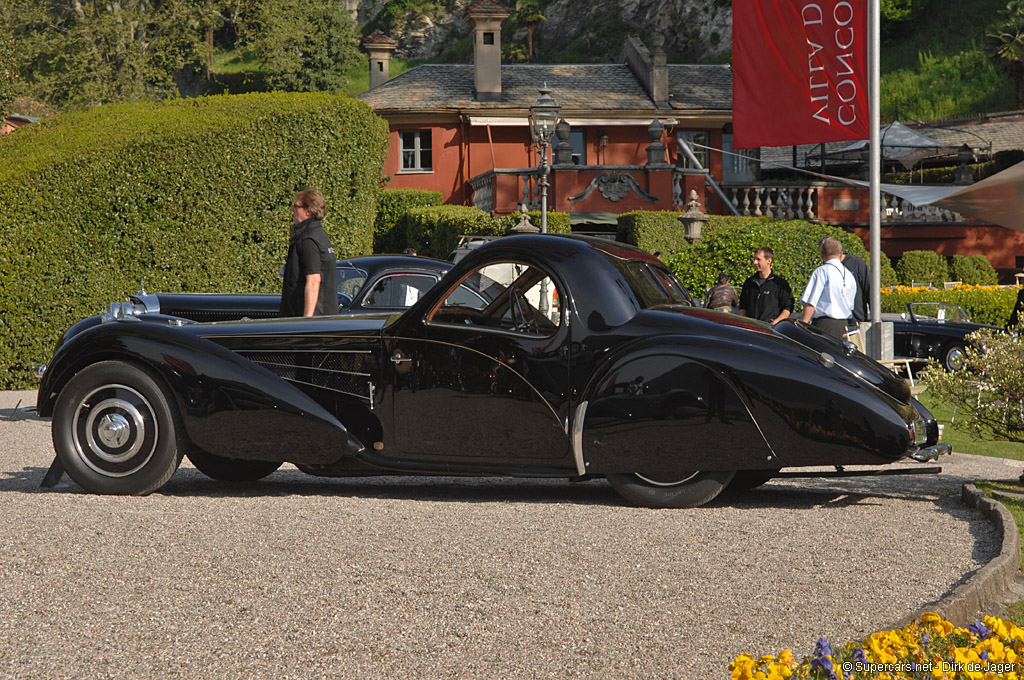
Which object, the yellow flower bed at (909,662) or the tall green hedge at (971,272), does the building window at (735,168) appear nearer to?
the tall green hedge at (971,272)

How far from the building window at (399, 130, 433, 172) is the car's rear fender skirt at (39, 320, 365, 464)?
101 ft

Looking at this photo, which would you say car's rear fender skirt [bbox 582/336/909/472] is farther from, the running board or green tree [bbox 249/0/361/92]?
green tree [bbox 249/0/361/92]

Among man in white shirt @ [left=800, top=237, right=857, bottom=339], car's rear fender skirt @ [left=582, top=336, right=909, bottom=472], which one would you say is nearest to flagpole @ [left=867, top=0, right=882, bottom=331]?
man in white shirt @ [left=800, top=237, right=857, bottom=339]

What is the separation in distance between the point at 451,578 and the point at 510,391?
179 cm

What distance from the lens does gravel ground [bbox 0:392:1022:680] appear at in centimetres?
363

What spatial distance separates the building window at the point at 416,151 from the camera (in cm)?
3669

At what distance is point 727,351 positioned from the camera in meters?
5.92

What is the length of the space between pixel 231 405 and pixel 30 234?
8966 millimetres

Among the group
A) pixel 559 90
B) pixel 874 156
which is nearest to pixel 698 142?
pixel 559 90

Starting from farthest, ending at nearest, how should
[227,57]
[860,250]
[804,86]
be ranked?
[227,57], [860,250], [804,86]

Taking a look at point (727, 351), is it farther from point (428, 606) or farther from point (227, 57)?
point (227, 57)

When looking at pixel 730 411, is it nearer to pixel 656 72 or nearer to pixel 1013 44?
pixel 656 72

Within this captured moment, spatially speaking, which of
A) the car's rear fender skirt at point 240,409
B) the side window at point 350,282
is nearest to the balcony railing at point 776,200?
the side window at point 350,282

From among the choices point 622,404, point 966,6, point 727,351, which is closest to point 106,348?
point 622,404
